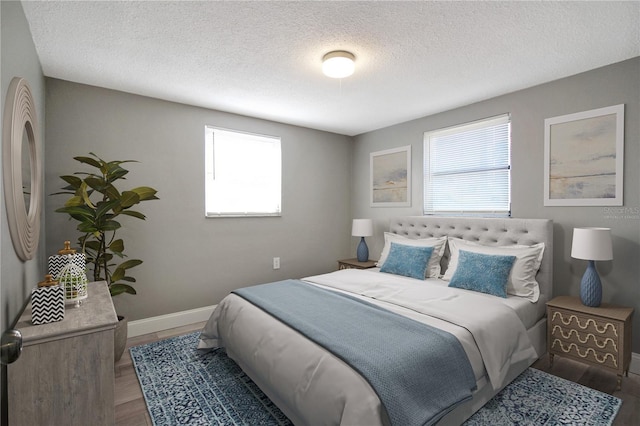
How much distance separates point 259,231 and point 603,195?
3.51 metres

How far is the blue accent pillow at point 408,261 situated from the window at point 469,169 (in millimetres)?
761

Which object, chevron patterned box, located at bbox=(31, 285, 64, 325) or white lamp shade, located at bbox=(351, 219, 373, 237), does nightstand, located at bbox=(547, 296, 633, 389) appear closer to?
white lamp shade, located at bbox=(351, 219, 373, 237)

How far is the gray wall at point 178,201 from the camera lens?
285 cm

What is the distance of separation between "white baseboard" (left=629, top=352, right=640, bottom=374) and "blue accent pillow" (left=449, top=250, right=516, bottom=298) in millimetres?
1046

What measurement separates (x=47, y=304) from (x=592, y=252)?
3.52 metres

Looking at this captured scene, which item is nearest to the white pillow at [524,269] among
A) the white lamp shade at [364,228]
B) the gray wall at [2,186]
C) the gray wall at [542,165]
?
the gray wall at [542,165]

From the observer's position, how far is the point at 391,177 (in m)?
4.36

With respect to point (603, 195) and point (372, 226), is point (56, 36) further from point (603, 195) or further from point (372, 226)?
point (603, 195)

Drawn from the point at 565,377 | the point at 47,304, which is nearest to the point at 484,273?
the point at 565,377

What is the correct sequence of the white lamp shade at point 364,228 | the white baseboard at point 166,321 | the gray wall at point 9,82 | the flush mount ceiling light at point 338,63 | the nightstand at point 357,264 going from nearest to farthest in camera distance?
the gray wall at point 9,82 → the flush mount ceiling light at point 338,63 → the white baseboard at point 166,321 → the nightstand at point 357,264 → the white lamp shade at point 364,228

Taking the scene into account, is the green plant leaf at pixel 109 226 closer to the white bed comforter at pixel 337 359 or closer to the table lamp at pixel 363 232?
the white bed comforter at pixel 337 359

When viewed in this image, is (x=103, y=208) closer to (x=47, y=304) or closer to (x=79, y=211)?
(x=79, y=211)

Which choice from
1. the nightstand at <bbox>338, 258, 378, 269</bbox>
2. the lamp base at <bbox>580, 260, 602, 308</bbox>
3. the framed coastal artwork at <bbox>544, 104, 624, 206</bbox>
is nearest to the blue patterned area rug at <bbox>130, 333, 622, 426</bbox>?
the lamp base at <bbox>580, 260, 602, 308</bbox>

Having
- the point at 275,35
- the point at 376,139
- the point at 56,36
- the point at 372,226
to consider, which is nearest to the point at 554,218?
the point at 372,226
